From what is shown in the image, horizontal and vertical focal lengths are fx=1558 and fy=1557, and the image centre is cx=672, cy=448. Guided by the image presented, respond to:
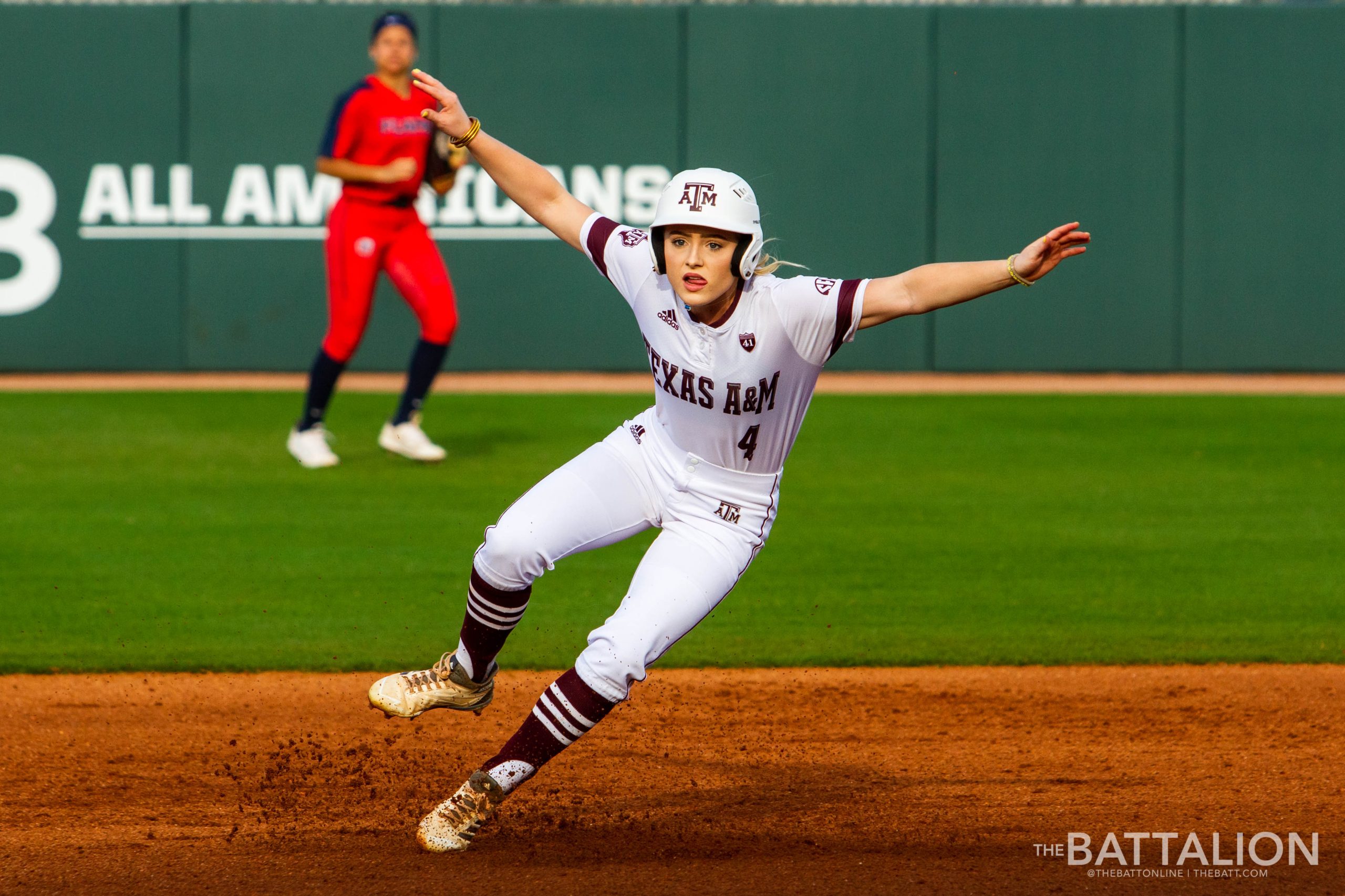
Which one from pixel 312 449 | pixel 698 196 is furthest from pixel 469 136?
pixel 312 449

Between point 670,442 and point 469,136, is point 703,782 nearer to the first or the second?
point 670,442

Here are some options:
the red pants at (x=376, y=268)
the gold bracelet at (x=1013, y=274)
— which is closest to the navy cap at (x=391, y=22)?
the red pants at (x=376, y=268)

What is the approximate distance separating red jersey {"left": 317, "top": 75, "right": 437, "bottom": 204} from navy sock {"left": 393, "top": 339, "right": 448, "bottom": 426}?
1.02 meters

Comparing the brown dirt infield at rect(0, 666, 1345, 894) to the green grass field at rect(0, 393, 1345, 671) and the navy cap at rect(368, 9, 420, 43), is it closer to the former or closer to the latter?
the green grass field at rect(0, 393, 1345, 671)

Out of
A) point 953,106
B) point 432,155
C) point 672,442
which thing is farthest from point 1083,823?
point 953,106

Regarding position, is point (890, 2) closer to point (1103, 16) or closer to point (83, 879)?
point (1103, 16)

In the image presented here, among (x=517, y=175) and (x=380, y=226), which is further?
(x=380, y=226)

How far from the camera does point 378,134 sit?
10.5 metres

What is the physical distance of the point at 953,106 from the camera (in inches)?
637

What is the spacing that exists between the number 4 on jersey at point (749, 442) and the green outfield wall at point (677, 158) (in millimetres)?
11360

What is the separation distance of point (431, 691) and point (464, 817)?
572 mm

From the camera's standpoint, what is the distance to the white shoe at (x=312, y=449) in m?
10.8

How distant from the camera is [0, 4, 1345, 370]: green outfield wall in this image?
1584 centimetres

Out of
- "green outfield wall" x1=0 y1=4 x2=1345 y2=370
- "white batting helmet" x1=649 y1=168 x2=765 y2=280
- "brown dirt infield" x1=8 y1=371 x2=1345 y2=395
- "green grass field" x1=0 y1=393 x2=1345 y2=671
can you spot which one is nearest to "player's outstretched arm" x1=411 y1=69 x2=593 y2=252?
"white batting helmet" x1=649 y1=168 x2=765 y2=280
